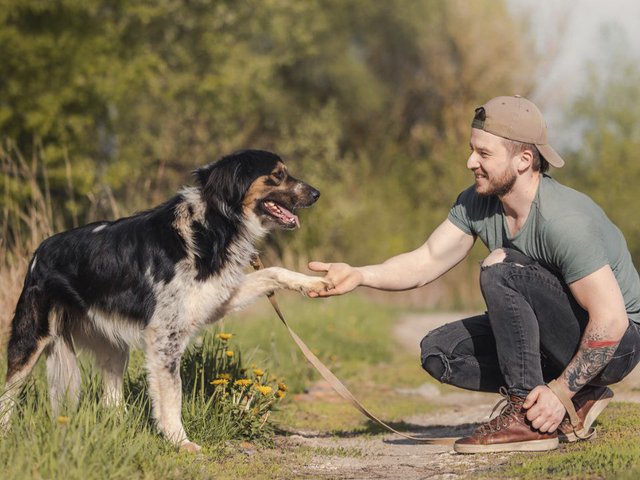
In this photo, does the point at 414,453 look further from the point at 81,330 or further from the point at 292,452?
the point at 81,330

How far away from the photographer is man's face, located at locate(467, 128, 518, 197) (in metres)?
4.25

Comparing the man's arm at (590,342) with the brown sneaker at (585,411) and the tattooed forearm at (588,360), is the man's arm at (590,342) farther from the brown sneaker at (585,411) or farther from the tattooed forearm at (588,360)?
the brown sneaker at (585,411)

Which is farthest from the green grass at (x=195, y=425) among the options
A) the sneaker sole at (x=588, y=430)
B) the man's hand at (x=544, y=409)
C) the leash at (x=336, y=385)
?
the sneaker sole at (x=588, y=430)

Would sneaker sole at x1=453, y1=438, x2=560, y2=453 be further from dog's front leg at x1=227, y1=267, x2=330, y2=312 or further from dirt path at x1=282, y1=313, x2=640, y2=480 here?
dog's front leg at x1=227, y1=267, x2=330, y2=312

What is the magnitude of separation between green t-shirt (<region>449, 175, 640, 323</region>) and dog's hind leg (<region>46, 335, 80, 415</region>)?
253cm

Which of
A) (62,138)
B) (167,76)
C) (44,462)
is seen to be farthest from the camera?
(167,76)

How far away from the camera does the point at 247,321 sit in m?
9.30

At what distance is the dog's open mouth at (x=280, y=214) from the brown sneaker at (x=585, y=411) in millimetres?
1866

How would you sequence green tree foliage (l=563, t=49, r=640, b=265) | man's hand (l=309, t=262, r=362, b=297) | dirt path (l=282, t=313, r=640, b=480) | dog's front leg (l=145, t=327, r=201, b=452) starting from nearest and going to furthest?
dirt path (l=282, t=313, r=640, b=480) < dog's front leg (l=145, t=327, r=201, b=452) < man's hand (l=309, t=262, r=362, b=297) < green tree foliage (l=563, t=49, r=640, b=265)

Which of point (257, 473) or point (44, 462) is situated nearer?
point (44, 462)

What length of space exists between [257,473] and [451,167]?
15.7 m

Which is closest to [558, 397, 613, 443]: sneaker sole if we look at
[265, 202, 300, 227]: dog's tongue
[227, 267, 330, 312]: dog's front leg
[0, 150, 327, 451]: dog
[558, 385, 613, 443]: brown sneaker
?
[558, 385, 613, 443]: brown sneaker

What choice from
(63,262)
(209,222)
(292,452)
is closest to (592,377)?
(292,452)

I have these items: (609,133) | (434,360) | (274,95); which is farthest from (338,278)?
(274,95)
